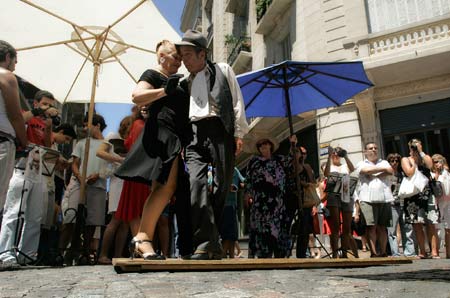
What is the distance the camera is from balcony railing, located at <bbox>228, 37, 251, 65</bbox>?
1766cm

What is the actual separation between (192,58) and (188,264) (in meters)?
1.55

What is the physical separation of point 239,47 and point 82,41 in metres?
13.2

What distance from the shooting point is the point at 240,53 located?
55.9 feet

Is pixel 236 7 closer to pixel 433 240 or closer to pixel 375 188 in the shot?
pixel 375 188

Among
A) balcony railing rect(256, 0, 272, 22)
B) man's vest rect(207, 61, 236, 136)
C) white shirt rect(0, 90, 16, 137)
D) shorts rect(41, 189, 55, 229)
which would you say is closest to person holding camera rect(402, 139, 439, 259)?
man's vest rect(207, 61, 236, 136)

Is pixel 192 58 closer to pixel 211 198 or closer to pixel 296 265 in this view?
pixel 211 198

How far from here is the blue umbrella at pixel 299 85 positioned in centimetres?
569

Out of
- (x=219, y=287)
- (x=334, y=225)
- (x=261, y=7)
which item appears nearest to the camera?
(x=219, y=287)

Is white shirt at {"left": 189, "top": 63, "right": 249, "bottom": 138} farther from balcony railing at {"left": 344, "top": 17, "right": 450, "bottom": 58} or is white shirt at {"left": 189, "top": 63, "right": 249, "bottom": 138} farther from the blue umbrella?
balcony railing at {"left": 344, "top": 17, "right": 450, "bottom": 58}

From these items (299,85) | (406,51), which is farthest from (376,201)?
(406,51)

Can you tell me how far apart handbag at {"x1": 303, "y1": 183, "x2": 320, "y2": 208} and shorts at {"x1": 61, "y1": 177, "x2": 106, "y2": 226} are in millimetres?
2585

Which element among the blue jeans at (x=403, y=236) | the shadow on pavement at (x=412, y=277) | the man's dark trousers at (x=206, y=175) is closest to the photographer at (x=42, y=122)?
the man's dark trousers at (x=206, y=175)

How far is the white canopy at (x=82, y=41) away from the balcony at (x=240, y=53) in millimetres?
11704

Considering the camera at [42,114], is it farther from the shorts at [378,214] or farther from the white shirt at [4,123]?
the shorts at [378,214]
